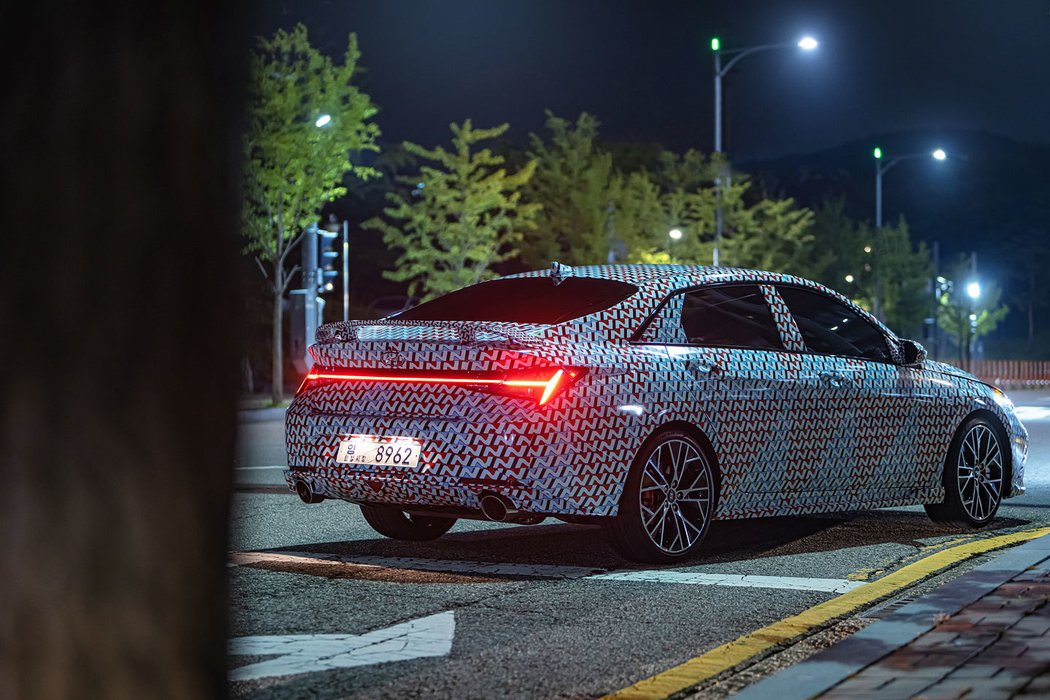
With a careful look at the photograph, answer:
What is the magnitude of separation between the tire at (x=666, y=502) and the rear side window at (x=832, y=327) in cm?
126

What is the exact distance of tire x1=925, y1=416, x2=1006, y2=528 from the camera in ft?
30.2

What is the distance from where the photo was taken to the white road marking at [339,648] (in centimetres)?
517

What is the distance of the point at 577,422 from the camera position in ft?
23.5

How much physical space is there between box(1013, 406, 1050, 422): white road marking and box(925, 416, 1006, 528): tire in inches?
579

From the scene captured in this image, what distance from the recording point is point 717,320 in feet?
26.9

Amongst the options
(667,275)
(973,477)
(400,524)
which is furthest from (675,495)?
(973,477)

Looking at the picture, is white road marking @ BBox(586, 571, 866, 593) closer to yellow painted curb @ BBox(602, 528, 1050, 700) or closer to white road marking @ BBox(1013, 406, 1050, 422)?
yellow painted curb @ BBox(602, 528, 1050, 700)

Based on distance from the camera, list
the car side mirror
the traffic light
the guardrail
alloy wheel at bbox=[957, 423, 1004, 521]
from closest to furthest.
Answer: the car side mirror
alloy wheel at bbox=[957, 423, 1004, 521]
the traffic light
the guardrail

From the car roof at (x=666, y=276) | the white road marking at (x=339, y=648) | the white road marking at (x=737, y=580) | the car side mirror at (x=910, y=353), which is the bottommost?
the white road marking at (x=339, y=648)

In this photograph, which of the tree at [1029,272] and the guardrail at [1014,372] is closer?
the guardrail at [1014,372]

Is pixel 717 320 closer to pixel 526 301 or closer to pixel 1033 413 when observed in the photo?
pixel 526 301

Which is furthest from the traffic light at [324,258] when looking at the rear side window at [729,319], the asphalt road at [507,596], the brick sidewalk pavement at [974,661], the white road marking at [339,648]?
the brick sidewalk pavement at [974,661]

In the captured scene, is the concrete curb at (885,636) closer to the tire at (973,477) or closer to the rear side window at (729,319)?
the tire at (973,477)

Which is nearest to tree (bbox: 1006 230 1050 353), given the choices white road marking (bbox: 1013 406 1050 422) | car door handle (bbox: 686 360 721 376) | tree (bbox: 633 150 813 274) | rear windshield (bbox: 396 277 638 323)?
tree (bbox: 633 150 813 274)
